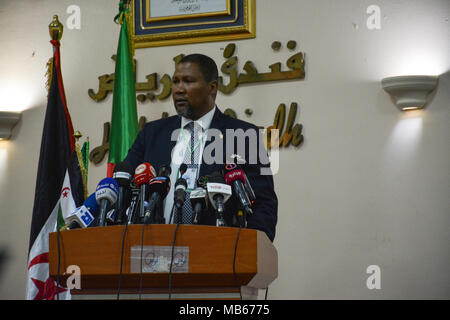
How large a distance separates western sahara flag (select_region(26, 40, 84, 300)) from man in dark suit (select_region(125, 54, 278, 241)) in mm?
1045

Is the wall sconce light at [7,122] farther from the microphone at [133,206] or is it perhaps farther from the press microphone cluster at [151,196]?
the microphone at [133,206]

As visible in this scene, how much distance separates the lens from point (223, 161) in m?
2.69

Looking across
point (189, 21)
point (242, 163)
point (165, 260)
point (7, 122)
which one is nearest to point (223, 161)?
point (242, 163)

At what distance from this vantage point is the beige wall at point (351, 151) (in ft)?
13.5

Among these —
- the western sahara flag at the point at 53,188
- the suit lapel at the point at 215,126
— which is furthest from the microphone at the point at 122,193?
the western sahara flag at the point at 53,188

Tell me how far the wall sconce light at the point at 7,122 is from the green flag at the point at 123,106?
107 cm

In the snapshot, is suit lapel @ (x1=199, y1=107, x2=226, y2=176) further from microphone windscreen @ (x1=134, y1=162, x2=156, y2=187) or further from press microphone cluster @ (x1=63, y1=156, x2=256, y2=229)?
microphone windscreen @ (x1=134, y1=162, x2=156, y2=187)

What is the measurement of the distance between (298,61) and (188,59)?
165 cm

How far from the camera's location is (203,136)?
2.91m

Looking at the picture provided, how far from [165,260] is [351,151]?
2.53m

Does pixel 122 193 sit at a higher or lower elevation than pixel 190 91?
lower

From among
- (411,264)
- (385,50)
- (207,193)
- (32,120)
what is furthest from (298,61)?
(207,193)

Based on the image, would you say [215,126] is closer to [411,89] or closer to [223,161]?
[223,161]

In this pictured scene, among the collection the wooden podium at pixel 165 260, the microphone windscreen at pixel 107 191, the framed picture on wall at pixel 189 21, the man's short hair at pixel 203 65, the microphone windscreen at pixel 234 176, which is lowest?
the wooden podium at pixel 165 260
